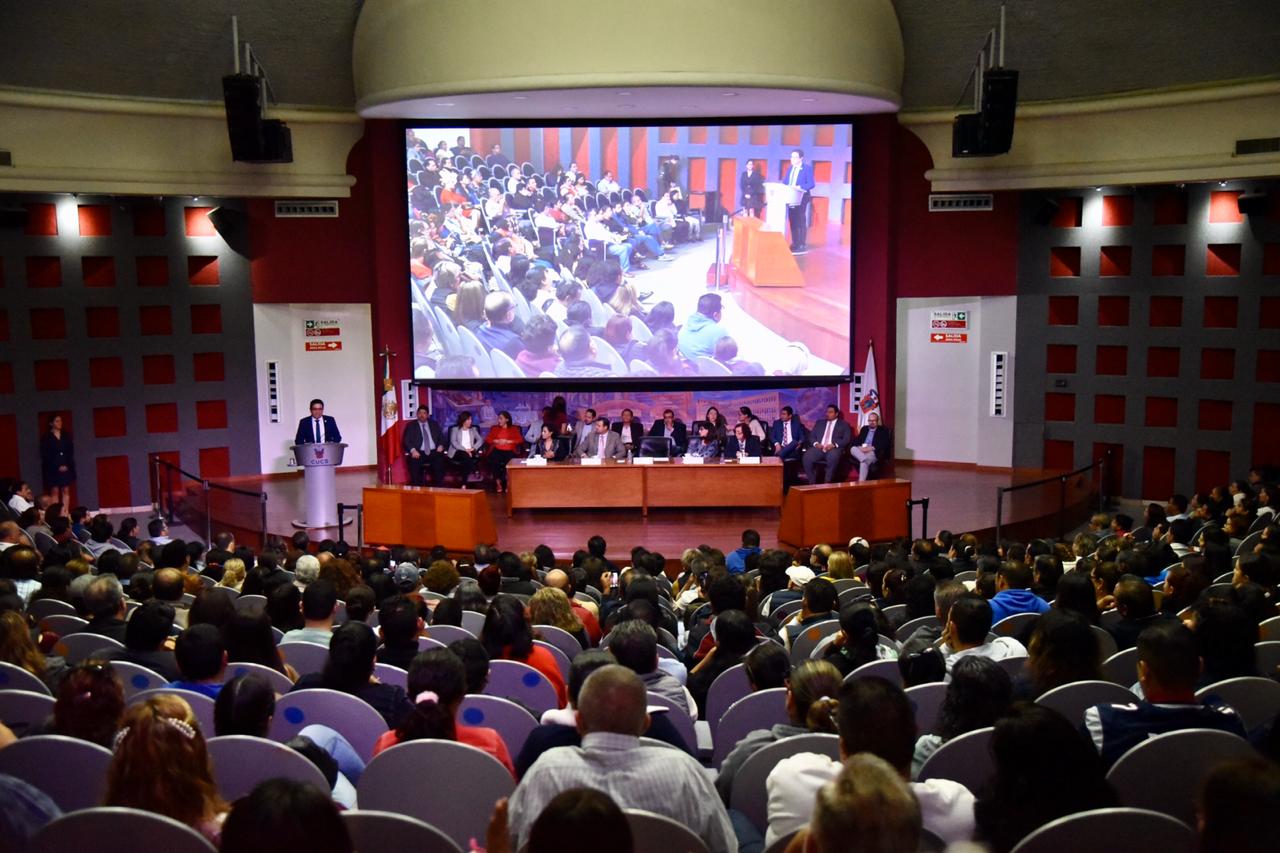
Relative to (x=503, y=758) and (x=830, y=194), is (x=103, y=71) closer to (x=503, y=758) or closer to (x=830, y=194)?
(x=830, y=194)

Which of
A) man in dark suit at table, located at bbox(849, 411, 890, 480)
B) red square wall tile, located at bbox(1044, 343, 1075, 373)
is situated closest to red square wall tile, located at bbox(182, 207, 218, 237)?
man in dark suit at table, located at bbox(849, 411, 890, 480)

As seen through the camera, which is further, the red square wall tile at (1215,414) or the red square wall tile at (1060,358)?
the red square wall tile at (1060,358)

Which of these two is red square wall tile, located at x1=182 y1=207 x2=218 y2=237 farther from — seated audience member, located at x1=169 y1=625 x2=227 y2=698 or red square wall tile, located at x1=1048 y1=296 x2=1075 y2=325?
seated audience member, located at x1=169 y1=625 x2=227 y2=698

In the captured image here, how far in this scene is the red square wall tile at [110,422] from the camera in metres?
15.0

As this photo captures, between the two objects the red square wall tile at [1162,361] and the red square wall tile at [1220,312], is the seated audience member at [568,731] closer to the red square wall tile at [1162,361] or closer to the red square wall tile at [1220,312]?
the red square wall tile at [1220,312]

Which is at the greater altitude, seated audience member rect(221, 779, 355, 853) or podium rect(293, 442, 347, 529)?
seated audience member rect(221, 779, 355, 853)

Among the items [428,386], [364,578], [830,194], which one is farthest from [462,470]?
[364,578]

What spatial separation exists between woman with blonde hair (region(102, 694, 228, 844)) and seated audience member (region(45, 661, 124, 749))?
702 mm

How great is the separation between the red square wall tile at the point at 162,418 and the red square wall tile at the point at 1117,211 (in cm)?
1224

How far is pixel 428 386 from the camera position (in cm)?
1554

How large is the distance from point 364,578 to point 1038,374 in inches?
429

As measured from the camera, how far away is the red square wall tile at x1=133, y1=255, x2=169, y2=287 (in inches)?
602

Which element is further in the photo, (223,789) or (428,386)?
(428,386)

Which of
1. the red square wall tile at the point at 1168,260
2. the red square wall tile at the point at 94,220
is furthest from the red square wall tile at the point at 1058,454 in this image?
the red square wall tile at the point at 94,220
